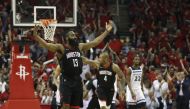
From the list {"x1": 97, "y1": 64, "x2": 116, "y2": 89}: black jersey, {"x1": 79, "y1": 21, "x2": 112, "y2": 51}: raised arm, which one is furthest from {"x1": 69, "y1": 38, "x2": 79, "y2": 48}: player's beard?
{"x1": 97, "y1": 64, "x2": 116, "y2": 89}: black jersey

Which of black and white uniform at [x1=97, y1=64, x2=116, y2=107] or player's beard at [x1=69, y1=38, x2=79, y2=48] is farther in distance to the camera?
black and white uniform at [x1=97, y1=64, x2=116, y2=107]

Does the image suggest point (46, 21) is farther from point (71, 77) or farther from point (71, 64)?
point (71, 77)

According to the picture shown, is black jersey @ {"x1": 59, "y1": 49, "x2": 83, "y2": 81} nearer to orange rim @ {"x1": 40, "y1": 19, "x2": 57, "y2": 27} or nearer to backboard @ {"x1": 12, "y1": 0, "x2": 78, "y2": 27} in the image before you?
orange rim @ {"x1": 40, "y1": 19, "x2": 57, "y2": 27}

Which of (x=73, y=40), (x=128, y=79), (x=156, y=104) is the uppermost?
(x=73, y=40)

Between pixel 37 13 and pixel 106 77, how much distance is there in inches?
87.1

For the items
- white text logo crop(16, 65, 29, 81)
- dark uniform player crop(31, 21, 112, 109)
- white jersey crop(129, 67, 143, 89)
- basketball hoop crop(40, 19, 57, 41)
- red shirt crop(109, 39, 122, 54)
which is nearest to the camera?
dark uniform player crop(31, 21, 112, 109)

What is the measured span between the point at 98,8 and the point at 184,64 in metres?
4.89

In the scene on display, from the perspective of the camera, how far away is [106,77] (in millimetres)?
15578

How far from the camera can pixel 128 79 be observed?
54.9 ft

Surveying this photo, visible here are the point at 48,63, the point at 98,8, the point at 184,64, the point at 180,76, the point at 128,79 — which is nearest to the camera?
the point at 128,79

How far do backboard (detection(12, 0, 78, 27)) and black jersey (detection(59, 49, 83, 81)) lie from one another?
171cm

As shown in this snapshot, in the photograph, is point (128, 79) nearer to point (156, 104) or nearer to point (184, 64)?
point (156, 104)

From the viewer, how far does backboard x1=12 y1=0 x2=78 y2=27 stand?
49.8 feet

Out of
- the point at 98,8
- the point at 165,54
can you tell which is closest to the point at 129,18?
the point at 98,8
